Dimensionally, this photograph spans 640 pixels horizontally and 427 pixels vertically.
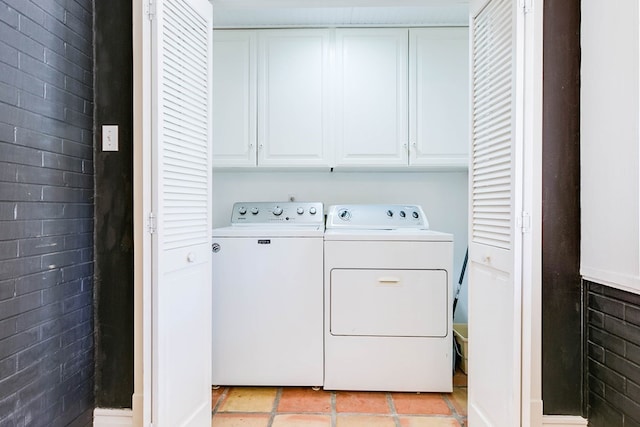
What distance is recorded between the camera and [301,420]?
6.24ft

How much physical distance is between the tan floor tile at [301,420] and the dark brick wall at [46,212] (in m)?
0.86

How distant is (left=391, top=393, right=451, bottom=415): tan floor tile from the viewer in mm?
1987

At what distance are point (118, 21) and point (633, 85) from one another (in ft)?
6.81

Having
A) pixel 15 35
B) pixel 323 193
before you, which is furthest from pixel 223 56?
pixel 15 35

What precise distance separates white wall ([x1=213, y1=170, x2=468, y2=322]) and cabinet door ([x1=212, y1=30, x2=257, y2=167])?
0.30 meters

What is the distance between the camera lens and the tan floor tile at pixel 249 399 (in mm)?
2021

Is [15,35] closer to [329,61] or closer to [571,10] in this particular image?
[329,61]

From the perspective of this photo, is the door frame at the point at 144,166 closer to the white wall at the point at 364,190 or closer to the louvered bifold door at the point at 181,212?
the louvered bifold door at the point at 181,212

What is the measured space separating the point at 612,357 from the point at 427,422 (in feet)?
2.88

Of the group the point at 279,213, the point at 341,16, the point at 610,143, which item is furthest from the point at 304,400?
the point at 341,16

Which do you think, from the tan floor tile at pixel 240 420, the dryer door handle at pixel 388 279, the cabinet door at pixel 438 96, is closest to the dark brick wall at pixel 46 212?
the tan floor tile at pixel 240 420

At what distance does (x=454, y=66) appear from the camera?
256 centimetres

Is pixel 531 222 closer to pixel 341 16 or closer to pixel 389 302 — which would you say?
pixel 389 302

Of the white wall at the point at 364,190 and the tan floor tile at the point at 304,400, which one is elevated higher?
the white wall at the point at 364,190
